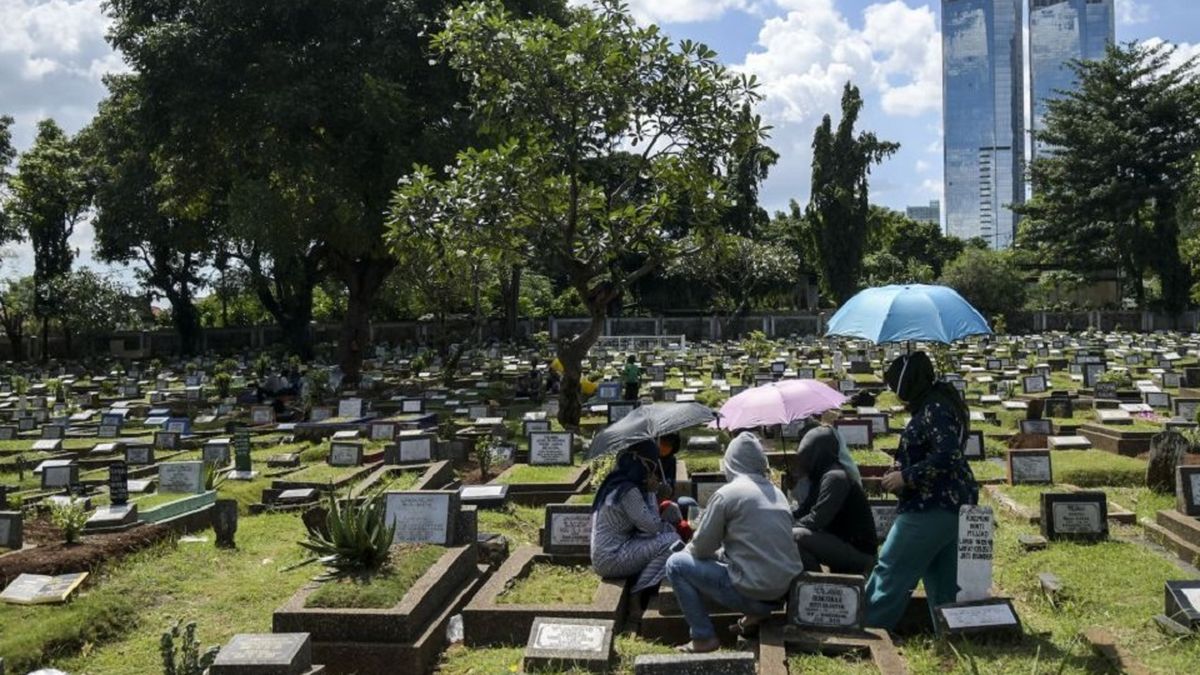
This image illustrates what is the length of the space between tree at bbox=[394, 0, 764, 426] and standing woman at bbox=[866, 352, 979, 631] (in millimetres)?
8914

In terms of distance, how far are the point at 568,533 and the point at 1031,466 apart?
5.45 metres

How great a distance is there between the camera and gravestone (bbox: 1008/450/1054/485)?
10.3 m

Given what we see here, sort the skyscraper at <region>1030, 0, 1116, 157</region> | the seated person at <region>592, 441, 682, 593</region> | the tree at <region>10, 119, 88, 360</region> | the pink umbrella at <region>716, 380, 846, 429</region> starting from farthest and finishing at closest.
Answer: the skyscraper at <region>1030, 0, 1116, 157</region>
the tree at <region>10, 119, 88, 360</region>
the pink umbrella at <region>716, 380, 846, 429</region>
the seated person at <region>592, 441, 682, 593</region>

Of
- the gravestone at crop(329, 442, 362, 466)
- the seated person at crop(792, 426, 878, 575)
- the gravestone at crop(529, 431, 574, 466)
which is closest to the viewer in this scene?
the seated person at crop(792, 426, 878, 575)

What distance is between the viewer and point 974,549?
561 cm

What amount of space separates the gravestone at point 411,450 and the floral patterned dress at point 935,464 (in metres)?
7.75

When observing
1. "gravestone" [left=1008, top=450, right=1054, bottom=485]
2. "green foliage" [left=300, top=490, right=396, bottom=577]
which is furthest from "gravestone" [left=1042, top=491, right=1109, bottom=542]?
"green foliage" [left=300, top=490, right=396, bottom=577]

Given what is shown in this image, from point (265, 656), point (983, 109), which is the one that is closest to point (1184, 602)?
point (265, 656)

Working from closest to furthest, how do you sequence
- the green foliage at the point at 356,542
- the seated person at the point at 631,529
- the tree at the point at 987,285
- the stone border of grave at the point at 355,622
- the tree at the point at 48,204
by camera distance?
the stone border of grave at the point at 355,622
the seated person at the point at 631,529
the green foliage at the point at 356,542
the tree at the point at 48,204
the tree at the point at 987,285

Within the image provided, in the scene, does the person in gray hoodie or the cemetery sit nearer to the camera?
the cemetery

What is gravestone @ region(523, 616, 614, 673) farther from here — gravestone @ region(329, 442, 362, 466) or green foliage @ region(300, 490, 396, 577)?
gravestone @ region(329, 442, 362, 466)

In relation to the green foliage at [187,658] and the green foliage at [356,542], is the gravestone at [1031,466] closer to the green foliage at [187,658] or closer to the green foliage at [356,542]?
the green foliage at [356,542]

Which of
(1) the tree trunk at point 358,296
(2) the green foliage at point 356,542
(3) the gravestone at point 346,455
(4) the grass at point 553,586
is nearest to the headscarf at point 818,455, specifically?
(4) the grass at point 553,586

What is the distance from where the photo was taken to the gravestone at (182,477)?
10578mm
